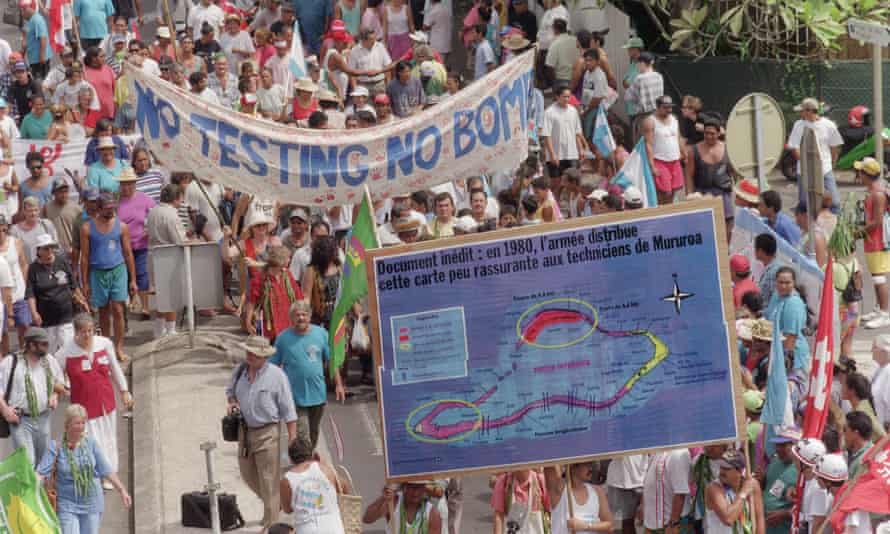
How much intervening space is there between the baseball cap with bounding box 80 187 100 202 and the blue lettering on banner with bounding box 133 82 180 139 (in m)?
0.88

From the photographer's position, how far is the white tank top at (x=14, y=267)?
18641 mm

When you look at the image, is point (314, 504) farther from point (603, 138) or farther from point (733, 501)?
point (603, 138)

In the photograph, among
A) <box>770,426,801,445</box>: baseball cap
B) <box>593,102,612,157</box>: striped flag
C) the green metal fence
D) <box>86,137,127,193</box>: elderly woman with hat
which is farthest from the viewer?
the green metal fence

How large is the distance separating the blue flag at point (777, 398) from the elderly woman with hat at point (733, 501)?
0.89 meters

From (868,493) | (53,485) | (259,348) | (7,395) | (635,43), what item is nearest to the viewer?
(868,493)

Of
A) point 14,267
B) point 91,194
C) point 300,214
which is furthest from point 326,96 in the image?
point 14,267

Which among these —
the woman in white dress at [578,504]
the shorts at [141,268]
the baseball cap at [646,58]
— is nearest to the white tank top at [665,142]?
the baseball cap at [646,58]

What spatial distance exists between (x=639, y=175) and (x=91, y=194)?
520 centimetres

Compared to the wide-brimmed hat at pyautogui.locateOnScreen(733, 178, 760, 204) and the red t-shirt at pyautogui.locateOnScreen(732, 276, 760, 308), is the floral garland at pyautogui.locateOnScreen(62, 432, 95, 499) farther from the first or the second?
the wide-brimmed hat at pyautogui.locateOnScreen(733, 178, 760, 204)

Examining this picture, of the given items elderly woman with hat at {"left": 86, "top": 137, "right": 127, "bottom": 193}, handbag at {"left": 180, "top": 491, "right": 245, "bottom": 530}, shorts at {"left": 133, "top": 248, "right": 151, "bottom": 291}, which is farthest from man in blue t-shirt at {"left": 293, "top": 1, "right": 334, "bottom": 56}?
handbag at {"left": 180, "top": 491, "right": 245, "bottom": 530}

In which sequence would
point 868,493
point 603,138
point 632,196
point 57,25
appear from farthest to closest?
point 57,25 < point 603,138 < point 632,196 < point 868,493

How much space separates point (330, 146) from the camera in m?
18.5

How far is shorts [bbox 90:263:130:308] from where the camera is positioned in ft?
63.0

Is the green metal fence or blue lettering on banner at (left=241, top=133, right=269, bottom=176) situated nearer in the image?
blue lettering on banner at (left=241, top=133, right=269, bottom=176)
